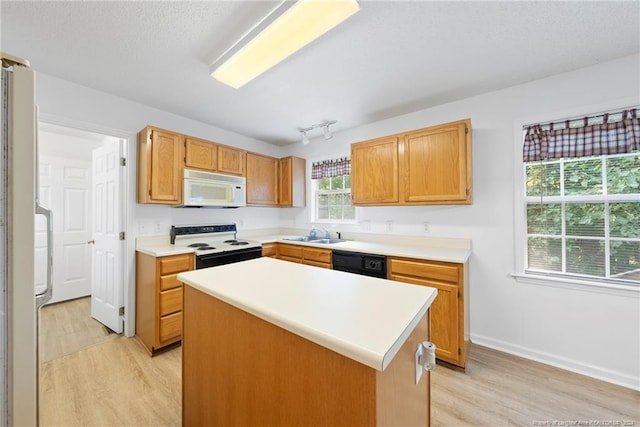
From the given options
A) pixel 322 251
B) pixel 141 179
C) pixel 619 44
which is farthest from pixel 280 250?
pixel 619 44

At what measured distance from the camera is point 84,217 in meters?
3.76

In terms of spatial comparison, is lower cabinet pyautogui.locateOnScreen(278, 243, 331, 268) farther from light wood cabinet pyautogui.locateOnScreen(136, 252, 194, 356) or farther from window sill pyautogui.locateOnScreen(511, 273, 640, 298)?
window sill pyautogui.locateOnScreen(511, 273, 640, 298)

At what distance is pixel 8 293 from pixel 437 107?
3349mm

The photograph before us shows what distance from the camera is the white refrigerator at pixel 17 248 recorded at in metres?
0.84

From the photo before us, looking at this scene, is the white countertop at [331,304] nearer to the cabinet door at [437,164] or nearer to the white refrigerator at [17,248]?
the white refrigerator at [17,248]

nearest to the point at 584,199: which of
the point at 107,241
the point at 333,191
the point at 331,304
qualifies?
the point at 331,304

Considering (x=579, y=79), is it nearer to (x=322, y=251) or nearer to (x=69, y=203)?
(x=322, y=251)

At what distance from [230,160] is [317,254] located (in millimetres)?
1642

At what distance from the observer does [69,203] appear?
3625 millimetres

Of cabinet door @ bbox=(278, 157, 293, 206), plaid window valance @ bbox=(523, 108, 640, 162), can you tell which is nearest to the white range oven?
cabinet door @ bbox=(278, 157, 293, 206)

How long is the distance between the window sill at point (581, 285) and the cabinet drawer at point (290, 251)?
7.30 ft

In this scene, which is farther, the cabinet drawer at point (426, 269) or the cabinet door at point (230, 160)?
the cabinet door at point (230, 160)

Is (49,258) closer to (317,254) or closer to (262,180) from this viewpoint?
(317,254)

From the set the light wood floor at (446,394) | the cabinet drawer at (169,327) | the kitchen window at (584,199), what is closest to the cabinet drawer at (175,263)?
the cabinet drawer at (169,327)
